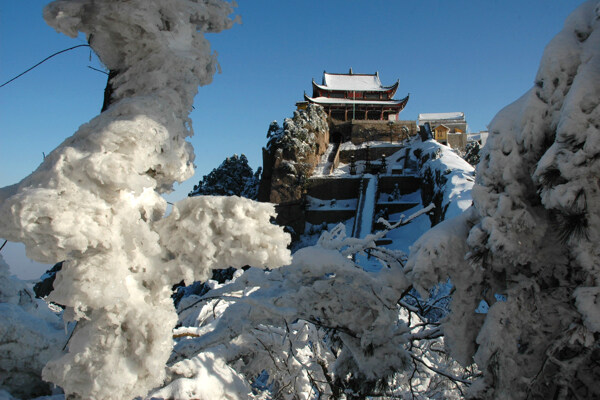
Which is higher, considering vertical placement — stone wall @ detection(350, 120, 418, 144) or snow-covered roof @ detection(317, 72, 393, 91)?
snow-covered roof @ detection(317, 72, 393, 91)

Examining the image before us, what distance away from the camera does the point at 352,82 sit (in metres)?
32.8

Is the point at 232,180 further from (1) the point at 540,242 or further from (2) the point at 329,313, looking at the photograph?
(1) the point at 540,242

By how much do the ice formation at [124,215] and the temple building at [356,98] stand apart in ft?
92.3

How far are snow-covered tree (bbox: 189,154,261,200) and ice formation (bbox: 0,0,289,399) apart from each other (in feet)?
61.7

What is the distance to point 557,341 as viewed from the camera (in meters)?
2.34

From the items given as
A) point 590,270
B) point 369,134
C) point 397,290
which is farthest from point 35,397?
point 369,134

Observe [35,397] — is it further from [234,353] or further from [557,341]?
[557,341]

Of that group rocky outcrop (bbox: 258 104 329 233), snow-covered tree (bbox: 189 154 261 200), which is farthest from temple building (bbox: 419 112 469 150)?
snow-covered tree (bbox: 189 154 261 200)

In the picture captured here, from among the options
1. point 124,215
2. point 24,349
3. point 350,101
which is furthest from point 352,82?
point 124,215

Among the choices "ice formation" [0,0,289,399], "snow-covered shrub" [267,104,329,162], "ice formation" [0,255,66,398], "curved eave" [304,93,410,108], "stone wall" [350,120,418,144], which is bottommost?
"ice formation" [0,255,66,398]

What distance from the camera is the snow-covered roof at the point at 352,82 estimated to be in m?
31.7

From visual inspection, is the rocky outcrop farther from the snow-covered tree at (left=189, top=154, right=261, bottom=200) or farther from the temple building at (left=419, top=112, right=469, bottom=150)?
the temple building at (left=419, top=112, right=469, bottom=150)

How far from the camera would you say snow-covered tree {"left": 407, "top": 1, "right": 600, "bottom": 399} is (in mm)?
2135

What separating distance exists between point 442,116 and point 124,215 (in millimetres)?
41105
